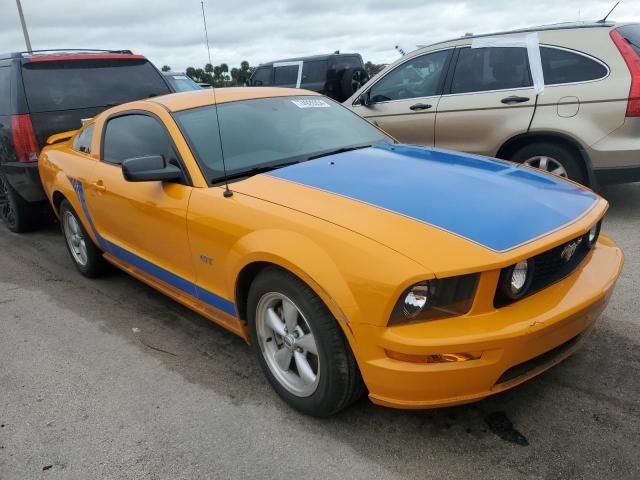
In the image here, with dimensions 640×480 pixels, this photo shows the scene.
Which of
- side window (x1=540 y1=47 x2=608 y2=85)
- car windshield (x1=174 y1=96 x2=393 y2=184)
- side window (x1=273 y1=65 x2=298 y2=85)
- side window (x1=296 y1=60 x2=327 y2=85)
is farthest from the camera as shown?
side window (x1=273 y1=65 x2=298 y2=85)

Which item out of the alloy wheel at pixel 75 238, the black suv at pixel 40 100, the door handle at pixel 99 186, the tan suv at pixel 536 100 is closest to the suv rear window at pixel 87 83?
the black suv at pixel 40 100

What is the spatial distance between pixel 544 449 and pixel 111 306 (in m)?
3.06

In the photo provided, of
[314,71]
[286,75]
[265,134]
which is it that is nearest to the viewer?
[265,134]

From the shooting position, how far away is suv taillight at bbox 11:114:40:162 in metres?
5.25

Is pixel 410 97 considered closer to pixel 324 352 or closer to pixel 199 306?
pixel 199 306

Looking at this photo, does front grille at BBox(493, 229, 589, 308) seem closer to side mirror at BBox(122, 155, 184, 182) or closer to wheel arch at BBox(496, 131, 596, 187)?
side mirror at BBox(122, 155, 184, 182)

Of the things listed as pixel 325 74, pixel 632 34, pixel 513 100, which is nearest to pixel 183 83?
pixel 325 74

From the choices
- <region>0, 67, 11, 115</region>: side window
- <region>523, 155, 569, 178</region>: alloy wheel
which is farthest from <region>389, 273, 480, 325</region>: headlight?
<region>0, 67, 11, 115</region>: side window

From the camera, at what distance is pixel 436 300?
206 centimetres

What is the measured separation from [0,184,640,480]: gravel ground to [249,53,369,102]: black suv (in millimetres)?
7929

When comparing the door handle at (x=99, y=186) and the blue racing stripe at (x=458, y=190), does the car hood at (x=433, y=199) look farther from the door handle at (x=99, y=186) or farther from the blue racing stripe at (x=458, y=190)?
the door handle at (x=99, y=186)

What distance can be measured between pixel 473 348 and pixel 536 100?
A: 144 inches

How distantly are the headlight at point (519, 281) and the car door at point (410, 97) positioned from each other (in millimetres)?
3667

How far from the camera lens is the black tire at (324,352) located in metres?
2.24
